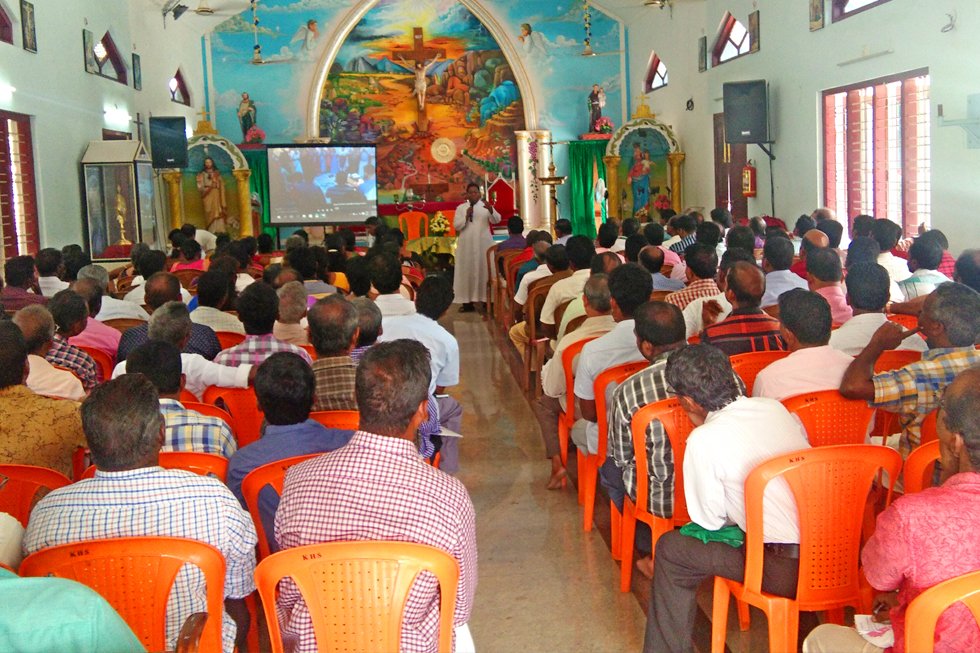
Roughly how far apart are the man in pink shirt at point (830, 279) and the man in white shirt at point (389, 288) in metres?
1.98

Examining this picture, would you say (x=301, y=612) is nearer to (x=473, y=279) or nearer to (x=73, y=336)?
(x=73, y=336)

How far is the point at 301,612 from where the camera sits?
2.18m

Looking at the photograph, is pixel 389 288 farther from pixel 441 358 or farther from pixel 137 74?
pixel 137 74

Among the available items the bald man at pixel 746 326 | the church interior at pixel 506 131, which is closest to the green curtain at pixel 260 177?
the church interior at pixel 506 131

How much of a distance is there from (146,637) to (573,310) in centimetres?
369

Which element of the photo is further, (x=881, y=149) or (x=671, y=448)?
(x=881, y=149)

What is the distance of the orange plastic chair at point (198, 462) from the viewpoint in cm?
→ 294

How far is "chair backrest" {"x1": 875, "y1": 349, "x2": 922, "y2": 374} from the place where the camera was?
12.4 feet

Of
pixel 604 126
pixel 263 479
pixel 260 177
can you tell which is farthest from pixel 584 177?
pixel 263 479

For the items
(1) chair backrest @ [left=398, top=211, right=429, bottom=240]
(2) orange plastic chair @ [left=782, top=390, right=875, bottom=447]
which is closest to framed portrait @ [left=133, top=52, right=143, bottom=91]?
(1) chair backrest @ [left=398, top=211, right=429, bottom=240]

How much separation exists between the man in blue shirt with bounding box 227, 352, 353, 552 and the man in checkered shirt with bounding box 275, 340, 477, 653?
60cm

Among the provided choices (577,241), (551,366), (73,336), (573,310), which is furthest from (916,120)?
(73,336)

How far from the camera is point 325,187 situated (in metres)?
16.2

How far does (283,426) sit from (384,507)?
0.89 m
